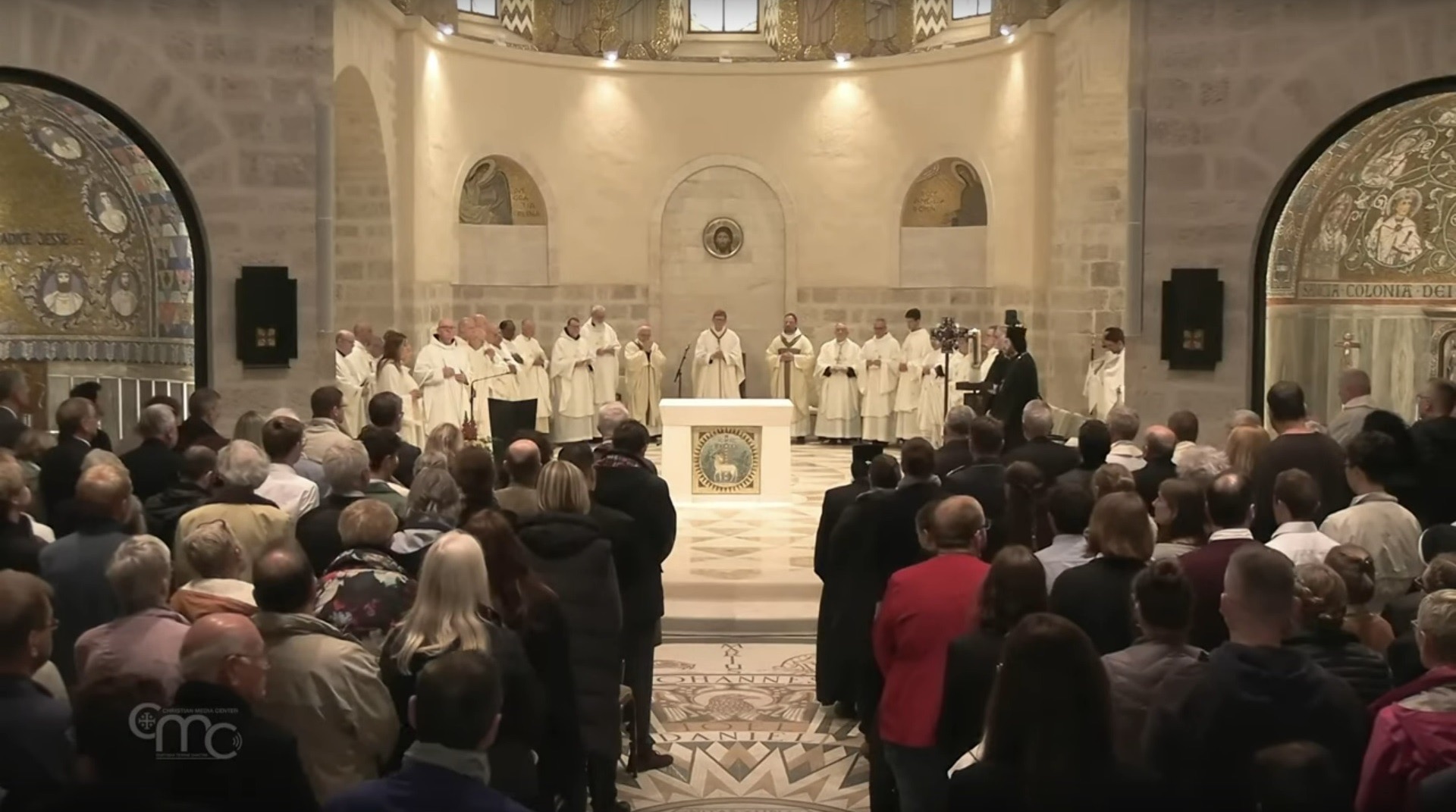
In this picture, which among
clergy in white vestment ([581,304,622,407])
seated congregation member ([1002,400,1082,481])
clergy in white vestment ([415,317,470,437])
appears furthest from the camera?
clergy in white vestment ([581,304,622,407])

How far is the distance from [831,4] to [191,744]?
1792cm

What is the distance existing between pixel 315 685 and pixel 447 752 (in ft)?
3.14

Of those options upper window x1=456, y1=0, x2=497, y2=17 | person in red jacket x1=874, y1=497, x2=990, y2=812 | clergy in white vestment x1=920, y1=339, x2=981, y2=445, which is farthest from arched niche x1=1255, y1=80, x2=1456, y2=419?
upper window x1=456, y1=0, x2=497, y2=17

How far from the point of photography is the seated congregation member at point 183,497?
6.30 metres

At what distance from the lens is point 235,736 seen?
3490 millimetres

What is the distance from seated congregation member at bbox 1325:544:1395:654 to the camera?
4.82 metres

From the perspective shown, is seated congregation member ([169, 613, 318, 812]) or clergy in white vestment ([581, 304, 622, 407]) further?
clergy in white vestment ([581, 304, 622, 407])

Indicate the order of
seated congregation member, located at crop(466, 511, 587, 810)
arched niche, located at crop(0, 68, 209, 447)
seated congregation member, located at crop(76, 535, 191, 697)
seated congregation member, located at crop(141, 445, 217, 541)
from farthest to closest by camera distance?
arched niche, located at crop(0, 68, 209, 447) → seated congregation member, located at crop(141, 445, 217, 541) → seated congregation member, located at crop(466, 511, 587, 810) → seated congregation member, located at crop(76, 535, 191, 697)

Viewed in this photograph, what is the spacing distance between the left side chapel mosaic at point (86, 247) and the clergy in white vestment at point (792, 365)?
336 inches

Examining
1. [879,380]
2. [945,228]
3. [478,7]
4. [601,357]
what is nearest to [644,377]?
[601,357]

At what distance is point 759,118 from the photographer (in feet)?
66.1

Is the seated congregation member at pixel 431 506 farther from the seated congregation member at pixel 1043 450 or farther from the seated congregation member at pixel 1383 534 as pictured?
the seated congregation member at pixel 1383 534

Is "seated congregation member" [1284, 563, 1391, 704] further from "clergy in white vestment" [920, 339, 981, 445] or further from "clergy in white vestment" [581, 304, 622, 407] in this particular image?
"clergy in white vestment" [581, 304, 622, 407]

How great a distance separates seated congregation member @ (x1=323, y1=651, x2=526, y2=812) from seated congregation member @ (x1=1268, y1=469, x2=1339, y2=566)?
3382 mm
